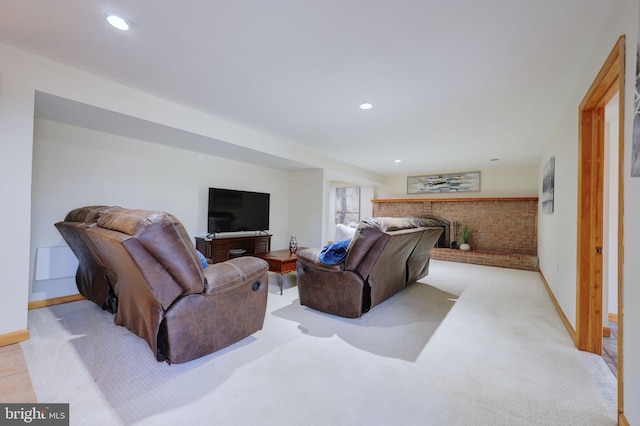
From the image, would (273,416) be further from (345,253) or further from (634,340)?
(634,340)

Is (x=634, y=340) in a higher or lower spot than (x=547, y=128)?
lower

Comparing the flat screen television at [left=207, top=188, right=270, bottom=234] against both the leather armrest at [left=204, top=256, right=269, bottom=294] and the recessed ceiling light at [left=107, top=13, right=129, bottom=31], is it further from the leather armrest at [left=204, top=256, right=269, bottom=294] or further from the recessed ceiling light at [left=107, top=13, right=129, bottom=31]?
the recessed ceiling light at [left=107, top=13, right=129, bottom=31]

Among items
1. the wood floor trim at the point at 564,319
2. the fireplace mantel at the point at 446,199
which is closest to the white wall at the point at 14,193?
the wood floor trim at the point at 564,319

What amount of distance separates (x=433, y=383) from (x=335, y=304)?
122 centimetres

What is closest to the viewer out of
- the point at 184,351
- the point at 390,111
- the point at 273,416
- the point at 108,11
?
the point at 273,416

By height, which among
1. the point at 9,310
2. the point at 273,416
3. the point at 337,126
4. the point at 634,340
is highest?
the point at 337,126

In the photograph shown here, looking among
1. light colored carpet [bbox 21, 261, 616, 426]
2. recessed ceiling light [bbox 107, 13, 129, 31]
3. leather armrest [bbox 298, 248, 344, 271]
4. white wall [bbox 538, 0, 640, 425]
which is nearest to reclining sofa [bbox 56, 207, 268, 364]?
light colored carpet [bbox 21, 261, 616, 426]

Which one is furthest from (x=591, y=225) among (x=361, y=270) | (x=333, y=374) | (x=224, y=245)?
(x=224, y=245)

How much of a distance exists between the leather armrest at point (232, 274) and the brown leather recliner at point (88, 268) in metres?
1.21

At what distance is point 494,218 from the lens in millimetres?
6340

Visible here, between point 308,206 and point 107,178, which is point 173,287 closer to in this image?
point 107,178

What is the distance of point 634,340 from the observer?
1.24 metres

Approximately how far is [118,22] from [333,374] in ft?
8.90

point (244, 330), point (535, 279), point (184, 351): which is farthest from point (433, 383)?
point (535, 279)
